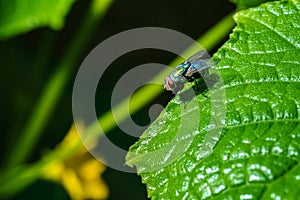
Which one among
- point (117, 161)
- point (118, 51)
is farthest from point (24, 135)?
point (118, 51)

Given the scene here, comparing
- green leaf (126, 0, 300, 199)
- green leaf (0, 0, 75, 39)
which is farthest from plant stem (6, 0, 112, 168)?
green leaf (126, 0, 300, 199)

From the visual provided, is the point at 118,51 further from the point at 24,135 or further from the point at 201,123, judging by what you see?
the point at 201,123

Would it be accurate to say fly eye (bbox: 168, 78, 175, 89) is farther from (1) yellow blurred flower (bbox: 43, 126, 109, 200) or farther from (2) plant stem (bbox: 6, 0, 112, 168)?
(1) yellow blurred flower (bbox: 43, 126, 109, 200)

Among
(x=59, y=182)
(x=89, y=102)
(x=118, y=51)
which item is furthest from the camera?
(x=118, y=51)

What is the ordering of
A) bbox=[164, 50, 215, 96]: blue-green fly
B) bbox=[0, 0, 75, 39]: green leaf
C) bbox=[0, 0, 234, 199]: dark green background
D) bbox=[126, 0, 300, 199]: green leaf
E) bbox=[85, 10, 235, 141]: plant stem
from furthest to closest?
bbox=[0, 0, 234, 199]: dark green background → bbox=[85, 10, 235, 141]: plant stem → bbox=[0, 0, 75, 39]: green leaf → bbox=[164, 50, 215, 96]: blue-green fly → bbox=[126, 0, 300, 199]: green leaf

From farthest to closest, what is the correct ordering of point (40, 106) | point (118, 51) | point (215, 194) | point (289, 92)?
point (118, 51), point (40, 106), point (289, 92), point (215, 194)
